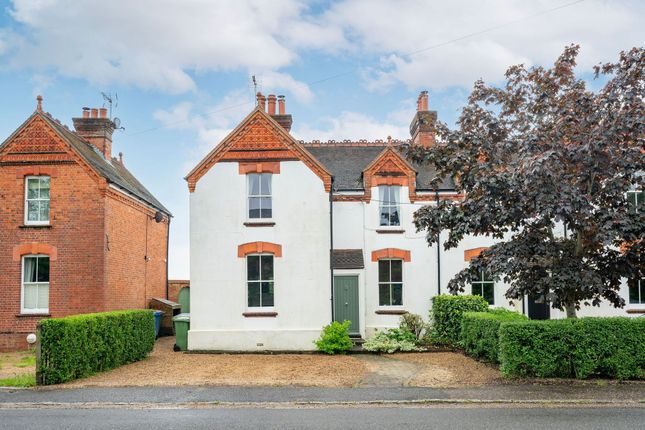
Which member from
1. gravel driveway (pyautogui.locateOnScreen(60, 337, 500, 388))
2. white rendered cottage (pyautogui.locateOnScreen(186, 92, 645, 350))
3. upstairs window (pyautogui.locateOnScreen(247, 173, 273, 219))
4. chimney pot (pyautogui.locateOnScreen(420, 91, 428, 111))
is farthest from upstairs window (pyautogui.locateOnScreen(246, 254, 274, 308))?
chimney pot (pyautogui.locateOnScreen(420, 91, 428, 111))

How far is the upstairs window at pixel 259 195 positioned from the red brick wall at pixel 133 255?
5372mm

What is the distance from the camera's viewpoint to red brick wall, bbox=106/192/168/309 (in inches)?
896

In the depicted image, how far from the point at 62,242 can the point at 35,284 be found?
1782mm

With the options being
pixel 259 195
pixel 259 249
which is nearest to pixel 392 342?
pixel 259 249

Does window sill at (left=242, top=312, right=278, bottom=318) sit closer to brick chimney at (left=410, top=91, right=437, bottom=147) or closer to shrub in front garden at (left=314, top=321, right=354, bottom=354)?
shrub in front garden at (left=314, top=321, right=354, bottom=354)

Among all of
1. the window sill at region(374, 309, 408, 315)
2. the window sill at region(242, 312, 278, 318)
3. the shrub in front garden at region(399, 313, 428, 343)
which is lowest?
the shrub in front garden at region(399, 313, 428, 343)

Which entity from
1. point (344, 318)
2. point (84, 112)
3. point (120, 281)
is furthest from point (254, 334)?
point (84, 112)

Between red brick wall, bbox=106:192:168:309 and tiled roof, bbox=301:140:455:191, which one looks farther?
tiled roof, bbox=301:140:455:191

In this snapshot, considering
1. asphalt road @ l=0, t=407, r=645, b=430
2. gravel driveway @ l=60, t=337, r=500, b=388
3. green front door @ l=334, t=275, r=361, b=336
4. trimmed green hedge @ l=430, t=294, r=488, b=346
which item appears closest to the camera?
asphalt road @ l=0, t=407, r=645, b=430

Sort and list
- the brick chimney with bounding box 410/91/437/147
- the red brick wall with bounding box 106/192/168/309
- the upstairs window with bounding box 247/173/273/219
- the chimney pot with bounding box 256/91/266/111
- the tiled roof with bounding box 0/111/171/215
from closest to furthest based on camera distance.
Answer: the upstairs window with bounding box 247/173/273/219 → the tiled roof with bounding box 0/111/171/215 → the chimney pot with bounding box 256/91/266/111 → the red brick wall with bounding box 106/192/168/309 → the brick chimney with bounding box 410/91/437/147

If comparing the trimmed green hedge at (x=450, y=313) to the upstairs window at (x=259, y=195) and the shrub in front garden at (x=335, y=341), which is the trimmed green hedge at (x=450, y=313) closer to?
the shrub in front garden at (x=335, y=341)

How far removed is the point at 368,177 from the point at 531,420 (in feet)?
45.8

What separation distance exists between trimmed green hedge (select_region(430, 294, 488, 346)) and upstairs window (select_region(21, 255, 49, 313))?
1393 cm

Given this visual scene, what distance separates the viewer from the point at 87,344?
1546 cm
